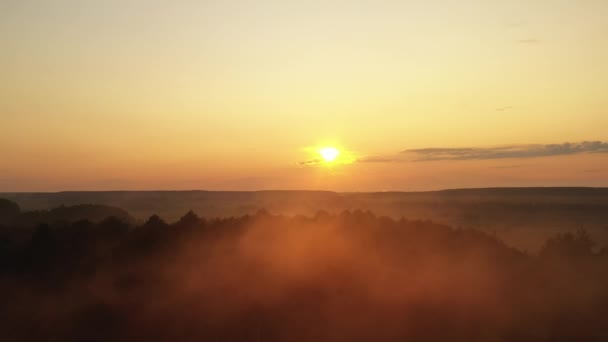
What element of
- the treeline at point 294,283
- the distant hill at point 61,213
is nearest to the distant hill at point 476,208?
the distant hill at point 61,213

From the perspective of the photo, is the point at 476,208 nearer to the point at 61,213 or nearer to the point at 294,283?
the point at 61,213

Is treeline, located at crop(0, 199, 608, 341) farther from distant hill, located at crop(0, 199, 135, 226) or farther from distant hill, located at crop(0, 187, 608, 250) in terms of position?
distant hill, located at crop(0, 187, 608, 250)

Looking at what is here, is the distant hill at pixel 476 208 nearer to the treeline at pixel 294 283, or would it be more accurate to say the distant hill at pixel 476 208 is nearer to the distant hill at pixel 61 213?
the distant hill at pixel 61 213

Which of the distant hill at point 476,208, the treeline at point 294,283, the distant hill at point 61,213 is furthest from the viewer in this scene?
the distant hill at point 476,208

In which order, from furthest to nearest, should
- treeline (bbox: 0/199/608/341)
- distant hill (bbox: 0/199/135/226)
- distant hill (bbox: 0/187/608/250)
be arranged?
distant hill (bbox: 0/187/608/250) < distant hill (bbox: 0/199/135/226) < treeline (bbox: 0/199/608/341)

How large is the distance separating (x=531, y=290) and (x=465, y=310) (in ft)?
6.93

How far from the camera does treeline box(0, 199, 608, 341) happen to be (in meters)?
13.6

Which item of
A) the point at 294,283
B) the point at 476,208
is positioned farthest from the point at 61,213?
the point at 476,208

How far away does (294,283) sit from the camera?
1541 centimetres

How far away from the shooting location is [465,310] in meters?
14.4

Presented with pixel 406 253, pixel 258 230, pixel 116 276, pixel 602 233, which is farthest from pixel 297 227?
pixel 602 233

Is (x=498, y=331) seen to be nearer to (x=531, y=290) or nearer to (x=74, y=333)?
(x=531, y=290)

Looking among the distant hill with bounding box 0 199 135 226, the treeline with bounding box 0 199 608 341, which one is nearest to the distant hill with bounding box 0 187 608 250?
the distant hill with bounding box 0 199 135 226

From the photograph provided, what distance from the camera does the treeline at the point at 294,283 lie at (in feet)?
44.7
